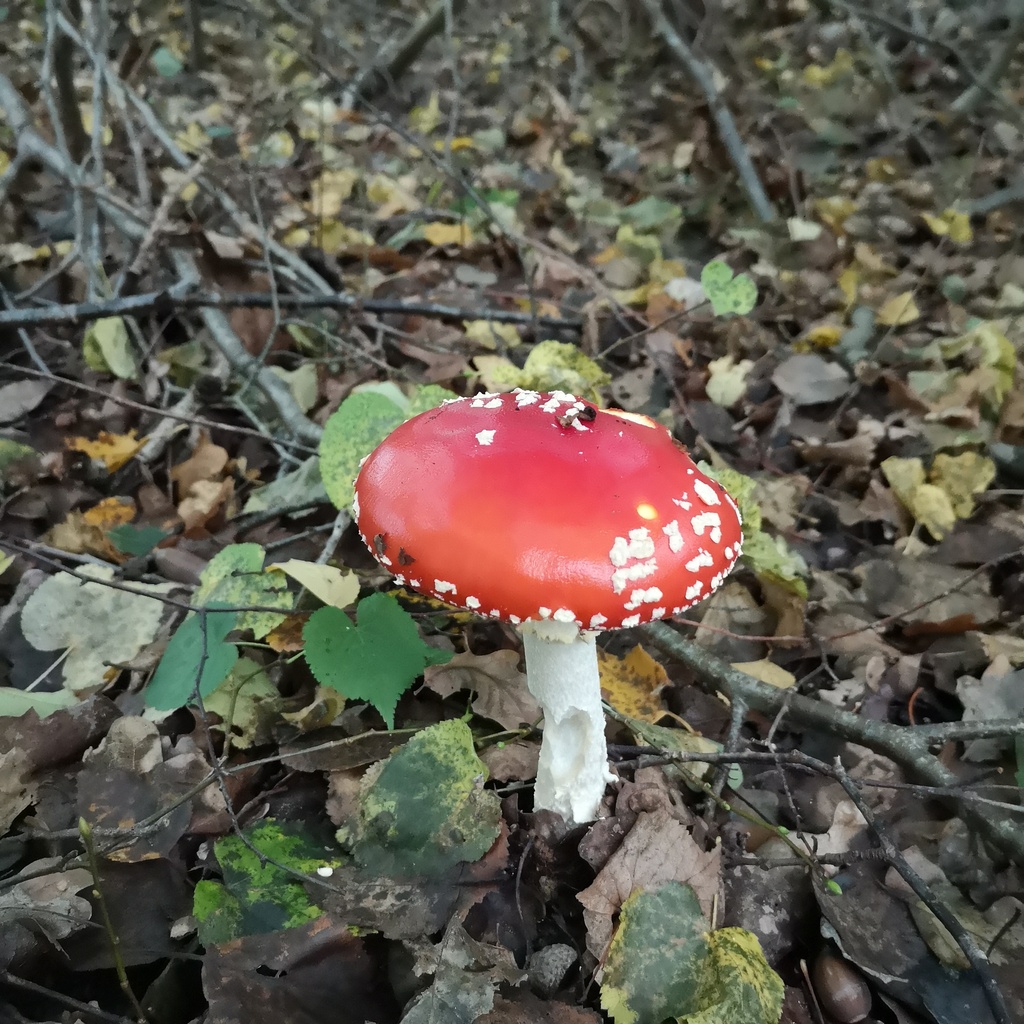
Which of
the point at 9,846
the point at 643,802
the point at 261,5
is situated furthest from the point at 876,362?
the point at 261,5

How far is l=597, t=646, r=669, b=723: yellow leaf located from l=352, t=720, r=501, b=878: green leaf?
1.95ft

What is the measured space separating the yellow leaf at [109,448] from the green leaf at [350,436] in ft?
3.73

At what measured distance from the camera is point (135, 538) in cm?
257

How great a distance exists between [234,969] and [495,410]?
4.11 ft

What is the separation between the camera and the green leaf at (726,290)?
9.27 feet

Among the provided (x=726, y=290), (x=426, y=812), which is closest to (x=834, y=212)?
(x=726, y=290)

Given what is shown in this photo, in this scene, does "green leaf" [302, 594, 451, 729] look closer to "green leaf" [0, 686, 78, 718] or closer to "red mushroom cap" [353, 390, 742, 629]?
"red mushroom cap" [353, 390, 742, 629]

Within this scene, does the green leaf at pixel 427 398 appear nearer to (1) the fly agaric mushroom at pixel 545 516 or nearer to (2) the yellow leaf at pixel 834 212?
(1) the fly agaric mushroom at pixel 545 516

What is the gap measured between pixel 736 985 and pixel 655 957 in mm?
170

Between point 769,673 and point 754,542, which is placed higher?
point 754,542

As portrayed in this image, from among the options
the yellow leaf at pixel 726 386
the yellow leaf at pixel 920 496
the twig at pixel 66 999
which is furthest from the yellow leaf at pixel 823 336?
the twig at pixel 66 999

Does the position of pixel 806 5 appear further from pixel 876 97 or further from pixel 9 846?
pixel 9 846

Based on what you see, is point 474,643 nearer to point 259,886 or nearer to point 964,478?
point 259,886

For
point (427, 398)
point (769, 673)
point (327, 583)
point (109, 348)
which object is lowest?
point (769, 673)
